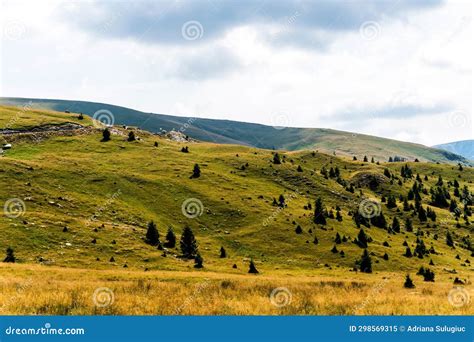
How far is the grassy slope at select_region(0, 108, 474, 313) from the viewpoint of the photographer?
72.4 meters

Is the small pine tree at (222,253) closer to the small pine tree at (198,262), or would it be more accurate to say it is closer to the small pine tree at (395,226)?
the small pine tree at (198,262)

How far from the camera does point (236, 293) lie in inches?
753

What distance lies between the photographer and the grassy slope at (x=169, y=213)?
7238cm

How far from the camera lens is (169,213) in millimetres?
101375

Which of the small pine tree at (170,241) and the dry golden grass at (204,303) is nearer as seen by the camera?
the dry golden grass at (204,303)

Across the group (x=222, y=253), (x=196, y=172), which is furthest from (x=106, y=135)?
(x=222, y=253)

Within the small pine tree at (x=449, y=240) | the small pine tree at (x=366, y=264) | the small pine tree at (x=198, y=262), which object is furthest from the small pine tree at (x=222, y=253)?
the small pine tree at (x=449, y=240)

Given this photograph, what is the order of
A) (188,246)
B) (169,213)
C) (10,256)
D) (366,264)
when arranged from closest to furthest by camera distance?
(10,256)
(188,246)
(366,264)
(169,213)

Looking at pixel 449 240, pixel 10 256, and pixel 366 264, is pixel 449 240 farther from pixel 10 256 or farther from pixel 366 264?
pixel 10 256

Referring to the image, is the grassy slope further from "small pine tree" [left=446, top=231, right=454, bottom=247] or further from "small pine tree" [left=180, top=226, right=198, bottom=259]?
"small pine tree" [left=180, top=226, right=198, bottom=259]

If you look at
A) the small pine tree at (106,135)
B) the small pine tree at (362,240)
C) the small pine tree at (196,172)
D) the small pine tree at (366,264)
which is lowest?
the small pine tree at (366,264)

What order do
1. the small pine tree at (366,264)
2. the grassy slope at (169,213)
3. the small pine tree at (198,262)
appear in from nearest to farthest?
the small pine tree at (198,262) → the grassy slope at (169,213) → the small pine tree at (366,264)

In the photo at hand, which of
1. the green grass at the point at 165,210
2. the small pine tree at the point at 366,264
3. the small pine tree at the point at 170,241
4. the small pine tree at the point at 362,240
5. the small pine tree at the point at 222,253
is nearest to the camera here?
the green grass at the point at 165,210

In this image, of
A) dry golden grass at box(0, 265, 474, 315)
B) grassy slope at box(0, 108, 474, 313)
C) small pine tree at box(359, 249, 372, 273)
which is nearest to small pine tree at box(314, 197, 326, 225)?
grassy slope at box(0, 108, 474, 313)
